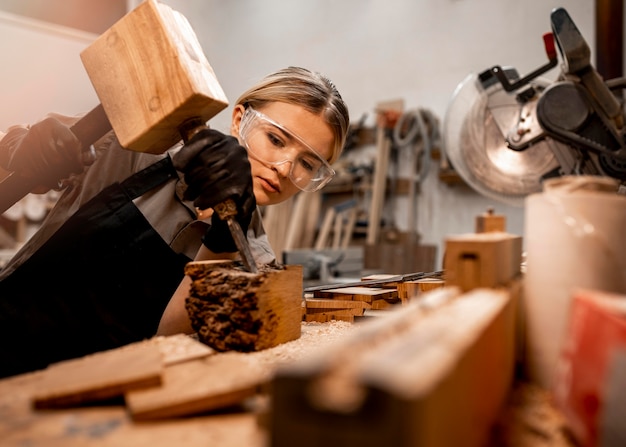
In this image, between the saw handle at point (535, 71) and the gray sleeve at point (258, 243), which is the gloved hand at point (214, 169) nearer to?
the gray sleeve at point (258, 243)

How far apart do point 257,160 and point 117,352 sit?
1.00 metres

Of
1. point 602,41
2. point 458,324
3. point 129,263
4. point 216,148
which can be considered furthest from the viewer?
point 602,41

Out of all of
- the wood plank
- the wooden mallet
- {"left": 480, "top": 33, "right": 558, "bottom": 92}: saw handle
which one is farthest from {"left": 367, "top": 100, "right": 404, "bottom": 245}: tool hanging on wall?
the wood plank

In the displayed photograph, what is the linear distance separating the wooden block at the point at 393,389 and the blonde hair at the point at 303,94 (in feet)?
4.40

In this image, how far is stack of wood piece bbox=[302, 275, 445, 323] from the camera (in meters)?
1.54

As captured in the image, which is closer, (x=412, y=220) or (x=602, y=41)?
(x=602, y=41)

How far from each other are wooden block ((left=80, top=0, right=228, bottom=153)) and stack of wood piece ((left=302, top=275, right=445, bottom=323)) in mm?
696

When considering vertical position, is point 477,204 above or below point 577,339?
above

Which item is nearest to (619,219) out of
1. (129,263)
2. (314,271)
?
(129,263)

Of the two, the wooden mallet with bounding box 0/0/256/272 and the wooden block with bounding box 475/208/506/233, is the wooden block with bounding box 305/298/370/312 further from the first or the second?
the wooden block with bounding box 475/208/506/233

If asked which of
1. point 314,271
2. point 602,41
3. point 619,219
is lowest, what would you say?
point 314,271

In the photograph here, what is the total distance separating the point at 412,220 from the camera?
488cm

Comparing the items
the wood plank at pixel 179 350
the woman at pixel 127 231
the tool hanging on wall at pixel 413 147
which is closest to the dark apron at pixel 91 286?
the woman at pixel 127 231

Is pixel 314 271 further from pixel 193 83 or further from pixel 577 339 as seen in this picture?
pixel 577 339
